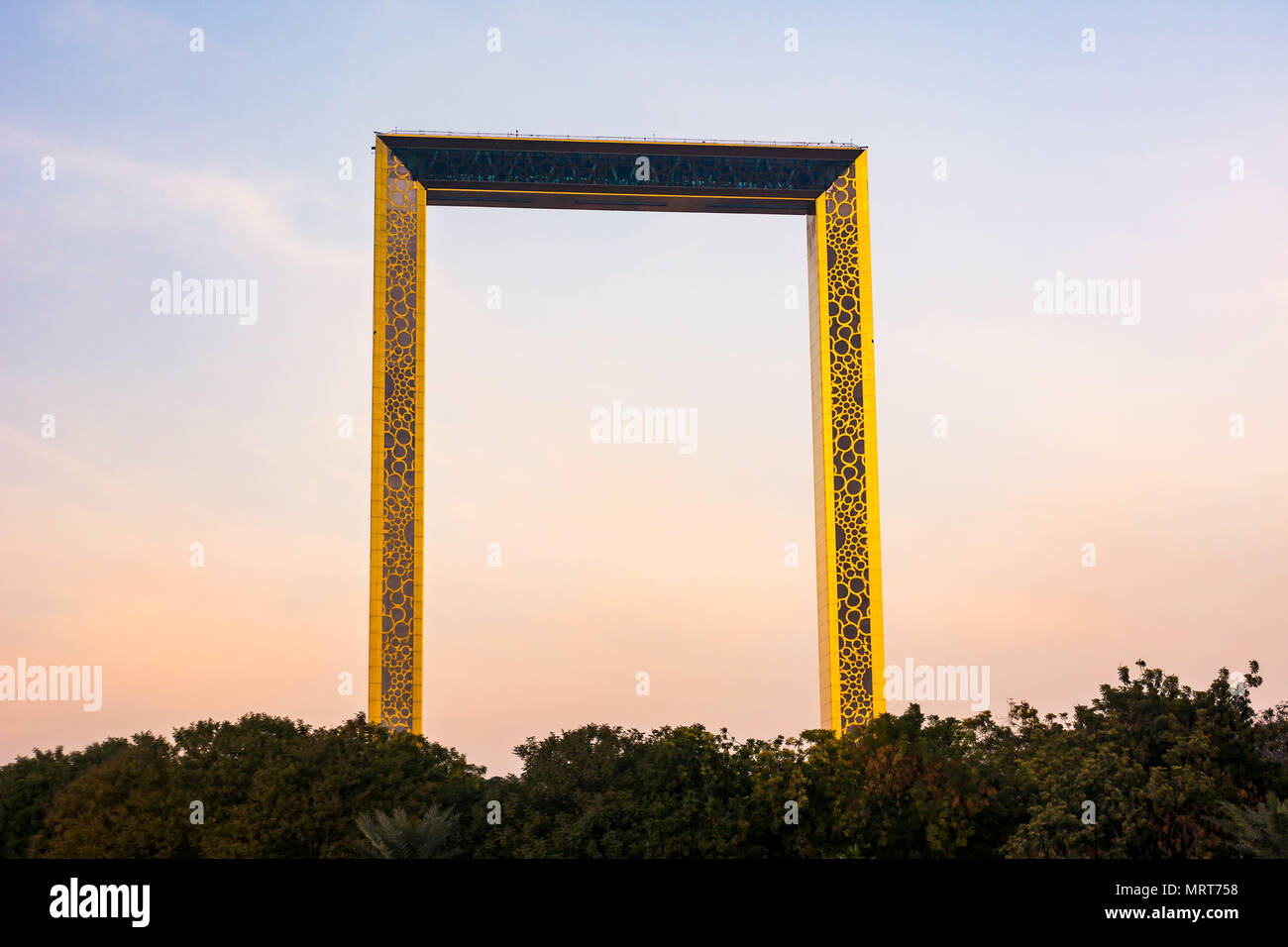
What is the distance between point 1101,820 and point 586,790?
285 inches

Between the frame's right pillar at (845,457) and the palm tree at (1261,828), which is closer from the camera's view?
the palm tree at (1261,828)

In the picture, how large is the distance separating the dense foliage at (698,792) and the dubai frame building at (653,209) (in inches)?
59.1

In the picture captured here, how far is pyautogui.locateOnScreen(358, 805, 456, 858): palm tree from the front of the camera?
19.2 metres

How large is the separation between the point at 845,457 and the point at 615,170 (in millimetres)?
6537

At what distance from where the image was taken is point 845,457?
24.1 m

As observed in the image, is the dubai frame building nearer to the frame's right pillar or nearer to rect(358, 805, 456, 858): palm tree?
the frame's right pillar

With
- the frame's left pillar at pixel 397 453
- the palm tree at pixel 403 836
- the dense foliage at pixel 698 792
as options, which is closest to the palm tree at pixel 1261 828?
the dense foliage at pixel 698 792

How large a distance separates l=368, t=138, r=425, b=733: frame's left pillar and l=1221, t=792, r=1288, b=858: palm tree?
12.0 metres

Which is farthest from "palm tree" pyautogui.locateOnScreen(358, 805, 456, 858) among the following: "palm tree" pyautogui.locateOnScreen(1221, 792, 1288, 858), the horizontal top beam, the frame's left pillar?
the horizontal top beam

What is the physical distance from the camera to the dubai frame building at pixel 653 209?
912 inches

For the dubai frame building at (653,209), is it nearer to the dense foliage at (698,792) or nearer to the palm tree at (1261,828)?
the dense foliage at (698,792)

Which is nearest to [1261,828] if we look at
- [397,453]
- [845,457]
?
[845,457]

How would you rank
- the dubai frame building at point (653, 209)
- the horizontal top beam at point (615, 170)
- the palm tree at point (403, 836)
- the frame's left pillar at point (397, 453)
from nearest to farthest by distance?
the palm tree at point (403, 836), the frame's left pillar at point (397, 453), the dubai frame building at point (653, 209), the horizontal top beam at point (615, 170)
